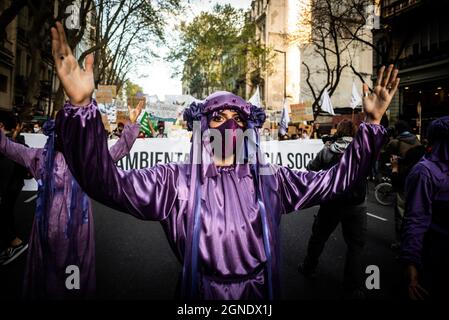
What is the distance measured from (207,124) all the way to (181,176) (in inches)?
13.7

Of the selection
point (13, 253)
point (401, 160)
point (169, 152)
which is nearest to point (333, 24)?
point (169, 152)

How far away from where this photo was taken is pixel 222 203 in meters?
1.84

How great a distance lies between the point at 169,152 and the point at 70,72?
551 cm

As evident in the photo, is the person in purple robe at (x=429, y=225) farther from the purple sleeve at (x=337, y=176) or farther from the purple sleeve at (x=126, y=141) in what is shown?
the purple sleeve at (x=126, y=141)

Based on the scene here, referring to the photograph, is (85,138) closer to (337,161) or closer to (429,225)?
(429,225)

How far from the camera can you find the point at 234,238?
1759 mm

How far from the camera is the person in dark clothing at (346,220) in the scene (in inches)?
151

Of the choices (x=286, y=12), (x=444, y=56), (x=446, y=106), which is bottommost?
(x=446, y=106)

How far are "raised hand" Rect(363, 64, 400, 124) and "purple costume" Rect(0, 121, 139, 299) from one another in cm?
264

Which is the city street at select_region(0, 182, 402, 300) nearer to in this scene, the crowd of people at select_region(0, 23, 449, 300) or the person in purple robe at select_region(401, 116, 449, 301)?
the person in purple robe at select_region(401, 116, 449, 301)

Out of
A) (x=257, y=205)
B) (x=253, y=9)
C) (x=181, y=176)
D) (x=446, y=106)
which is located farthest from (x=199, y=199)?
(x=253, y=9)

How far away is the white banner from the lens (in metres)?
6.71

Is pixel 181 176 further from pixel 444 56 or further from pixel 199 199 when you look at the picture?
pixel 444 56

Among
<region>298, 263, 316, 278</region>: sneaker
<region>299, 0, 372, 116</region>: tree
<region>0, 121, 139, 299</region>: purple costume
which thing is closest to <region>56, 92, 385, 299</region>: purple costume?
<region>0, 121, 139, 299</region>: purple costume
